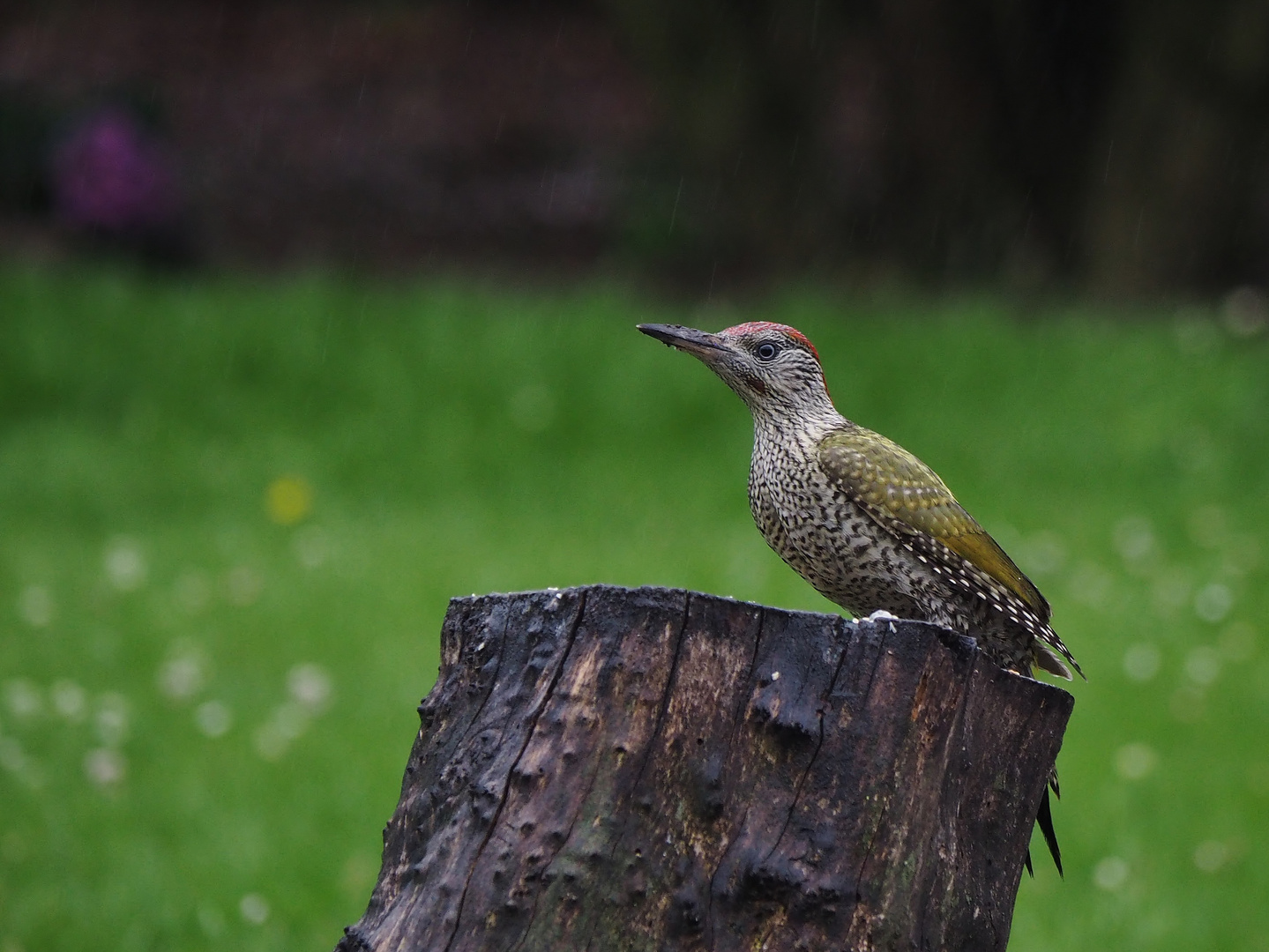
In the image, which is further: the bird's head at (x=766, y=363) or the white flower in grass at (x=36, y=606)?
the white flower in grass at (x=36, y=606)

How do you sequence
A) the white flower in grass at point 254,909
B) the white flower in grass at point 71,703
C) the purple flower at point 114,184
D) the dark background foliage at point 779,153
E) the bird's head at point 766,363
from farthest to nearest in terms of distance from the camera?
the purple flower at point 114,184, the dark background foliage at point 779,153, the white flower in grass at point 71,703, the white flower in grass at point 254,909, the bird's head at point 766,363

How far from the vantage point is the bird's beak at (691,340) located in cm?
344

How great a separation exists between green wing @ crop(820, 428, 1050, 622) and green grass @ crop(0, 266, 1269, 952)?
5.61 feet

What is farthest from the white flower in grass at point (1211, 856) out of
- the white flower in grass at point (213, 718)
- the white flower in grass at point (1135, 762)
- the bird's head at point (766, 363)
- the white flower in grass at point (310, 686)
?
the white flower in grass at point (213, 718)

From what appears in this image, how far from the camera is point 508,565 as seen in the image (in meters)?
7.84

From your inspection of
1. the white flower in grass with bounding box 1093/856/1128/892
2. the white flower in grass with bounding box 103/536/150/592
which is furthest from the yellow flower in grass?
the white flower in grass with bounding box 1093/856/1128/892

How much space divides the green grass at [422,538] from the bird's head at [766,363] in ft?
6.92

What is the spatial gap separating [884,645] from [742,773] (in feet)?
1.07

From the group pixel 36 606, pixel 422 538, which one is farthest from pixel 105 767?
pixel 422 538

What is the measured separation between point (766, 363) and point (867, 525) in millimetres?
480

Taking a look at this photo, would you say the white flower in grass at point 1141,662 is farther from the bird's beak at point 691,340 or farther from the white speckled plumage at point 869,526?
the bird's beak at point 691,340

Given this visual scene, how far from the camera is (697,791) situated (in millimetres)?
2479

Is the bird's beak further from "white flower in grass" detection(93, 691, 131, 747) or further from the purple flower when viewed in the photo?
the purple flower

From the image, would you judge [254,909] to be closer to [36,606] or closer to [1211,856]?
[1211,856]
